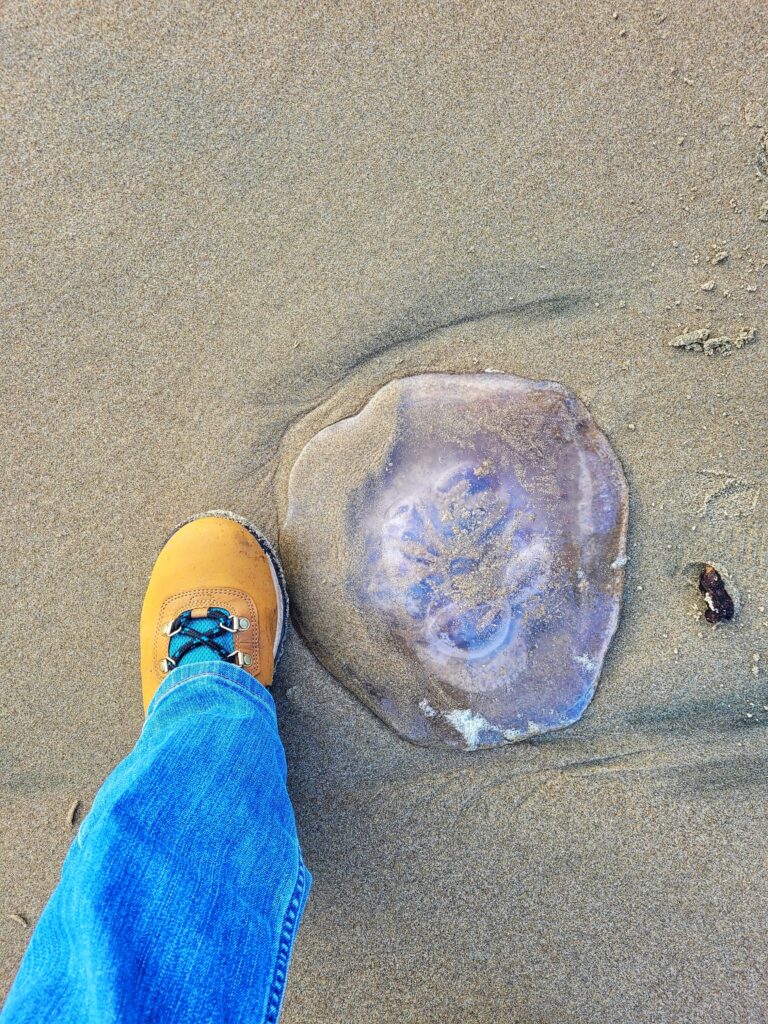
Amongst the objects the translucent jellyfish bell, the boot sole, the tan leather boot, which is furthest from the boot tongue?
the translucent jellyfish bell

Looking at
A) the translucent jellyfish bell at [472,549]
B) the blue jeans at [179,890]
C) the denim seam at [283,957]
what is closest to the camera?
the blue jeans at [179,890]

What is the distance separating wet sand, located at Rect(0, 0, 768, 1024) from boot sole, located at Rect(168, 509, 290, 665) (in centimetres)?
7

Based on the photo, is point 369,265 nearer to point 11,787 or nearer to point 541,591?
point 541,591

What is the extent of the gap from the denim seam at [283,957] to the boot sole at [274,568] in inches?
29.5

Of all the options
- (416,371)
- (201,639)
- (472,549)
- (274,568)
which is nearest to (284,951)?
(201,639)

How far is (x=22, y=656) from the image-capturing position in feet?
7.80

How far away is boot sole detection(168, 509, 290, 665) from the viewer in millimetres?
2336

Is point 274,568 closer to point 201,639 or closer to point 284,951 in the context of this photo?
point 201,639

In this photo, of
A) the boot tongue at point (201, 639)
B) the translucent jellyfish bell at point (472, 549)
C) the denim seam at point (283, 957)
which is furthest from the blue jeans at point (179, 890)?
the translucent jellyfish bell at point (472, 549)

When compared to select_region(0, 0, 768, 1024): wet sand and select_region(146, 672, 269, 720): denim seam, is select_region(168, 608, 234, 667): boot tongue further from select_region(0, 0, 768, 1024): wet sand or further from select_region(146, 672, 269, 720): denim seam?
select_region(0, 0, 768, 1024): wet sand

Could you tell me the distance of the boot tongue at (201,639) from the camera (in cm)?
229

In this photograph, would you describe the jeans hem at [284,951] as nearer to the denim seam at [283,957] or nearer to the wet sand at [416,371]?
the denim seam at [283,957]

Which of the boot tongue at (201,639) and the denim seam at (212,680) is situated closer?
the denim seam at (212,680)

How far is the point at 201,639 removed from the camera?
232cm
